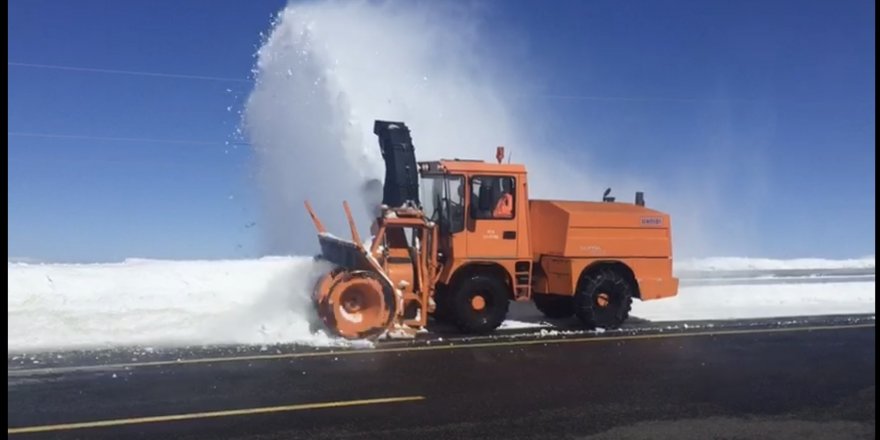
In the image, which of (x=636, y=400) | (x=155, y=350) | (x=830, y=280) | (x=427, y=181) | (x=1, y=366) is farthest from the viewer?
(x=830, y=280)

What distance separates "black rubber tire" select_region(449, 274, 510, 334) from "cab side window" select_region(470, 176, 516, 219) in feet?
3.15

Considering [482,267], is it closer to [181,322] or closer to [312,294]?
[312,294]

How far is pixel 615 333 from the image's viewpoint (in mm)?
11852

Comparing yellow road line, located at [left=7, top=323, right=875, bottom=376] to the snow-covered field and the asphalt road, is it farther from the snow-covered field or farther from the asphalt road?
the snow-covered field

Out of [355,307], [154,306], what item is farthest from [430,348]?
[154,306]

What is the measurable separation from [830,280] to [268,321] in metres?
13.7

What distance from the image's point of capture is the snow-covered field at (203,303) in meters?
10.9

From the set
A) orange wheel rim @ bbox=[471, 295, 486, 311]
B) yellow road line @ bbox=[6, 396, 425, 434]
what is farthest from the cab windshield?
yellow road line @ bbox=[6, 396, 425, 434]

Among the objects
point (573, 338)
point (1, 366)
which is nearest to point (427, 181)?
point (573, 338)

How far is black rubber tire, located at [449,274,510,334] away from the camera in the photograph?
1153 centimetres

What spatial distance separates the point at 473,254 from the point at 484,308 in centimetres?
84

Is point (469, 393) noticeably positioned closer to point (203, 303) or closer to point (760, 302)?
point (203, 303)

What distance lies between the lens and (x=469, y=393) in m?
7.53

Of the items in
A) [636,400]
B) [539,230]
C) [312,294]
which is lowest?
[636,400]
